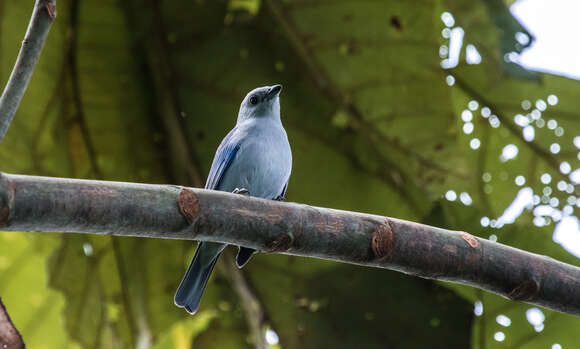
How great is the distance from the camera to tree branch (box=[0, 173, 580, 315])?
171 centimetres

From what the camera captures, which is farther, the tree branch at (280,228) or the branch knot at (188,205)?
the branch knot at (188,205)

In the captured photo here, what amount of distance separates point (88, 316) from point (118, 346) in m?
0.20

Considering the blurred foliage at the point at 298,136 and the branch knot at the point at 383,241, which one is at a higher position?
the branch knot at the point at 383,241

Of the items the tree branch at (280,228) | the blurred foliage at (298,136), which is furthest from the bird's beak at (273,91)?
the tree branch at (280,228)

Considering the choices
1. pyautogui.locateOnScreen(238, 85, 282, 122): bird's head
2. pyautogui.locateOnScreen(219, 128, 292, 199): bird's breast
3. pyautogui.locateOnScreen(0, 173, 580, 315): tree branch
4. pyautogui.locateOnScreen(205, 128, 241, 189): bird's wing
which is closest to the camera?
pyautogui.locateOnScreen(0, 173, 580, 315): tree branch

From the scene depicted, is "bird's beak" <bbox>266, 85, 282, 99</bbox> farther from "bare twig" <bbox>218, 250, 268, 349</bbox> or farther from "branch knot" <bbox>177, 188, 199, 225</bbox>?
"branch knot" <bbox>177, 188, 199, 225</bbox>

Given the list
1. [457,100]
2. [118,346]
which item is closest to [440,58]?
[457,100]

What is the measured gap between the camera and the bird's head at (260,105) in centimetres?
389

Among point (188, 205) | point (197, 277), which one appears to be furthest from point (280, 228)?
point (197, 277)

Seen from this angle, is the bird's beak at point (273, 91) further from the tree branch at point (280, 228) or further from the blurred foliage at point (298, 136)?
the tree branch at point (280, 228)

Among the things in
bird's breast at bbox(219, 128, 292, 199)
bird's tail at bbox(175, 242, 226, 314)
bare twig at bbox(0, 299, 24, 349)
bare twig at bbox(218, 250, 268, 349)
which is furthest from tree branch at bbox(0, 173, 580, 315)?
bare twig at bbox(218, 250, 268, 349)

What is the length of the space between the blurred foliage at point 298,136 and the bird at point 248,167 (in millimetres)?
170

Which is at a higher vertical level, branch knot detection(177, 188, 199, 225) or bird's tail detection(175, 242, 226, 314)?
branch knot detection(177, 188, 199, 225)

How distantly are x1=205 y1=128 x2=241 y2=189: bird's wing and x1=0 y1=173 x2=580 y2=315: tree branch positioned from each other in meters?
1.59
